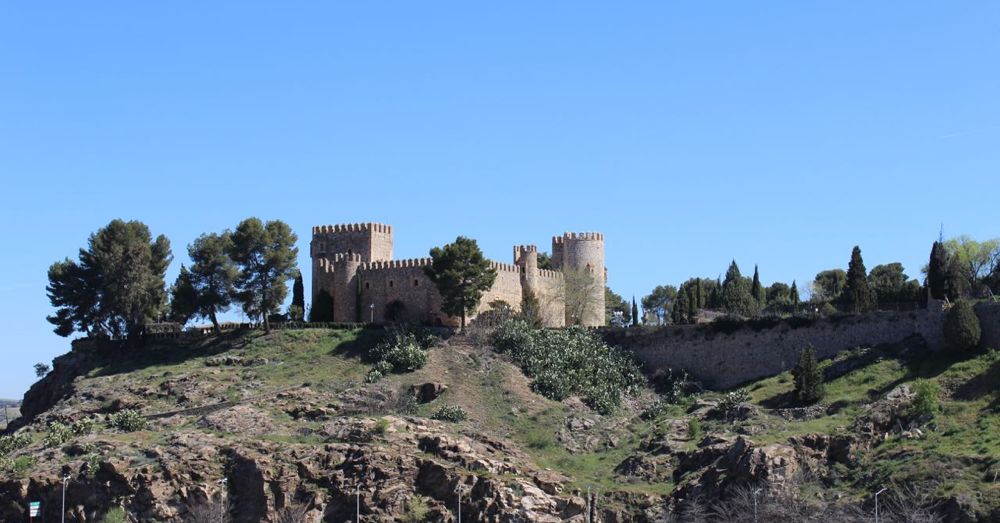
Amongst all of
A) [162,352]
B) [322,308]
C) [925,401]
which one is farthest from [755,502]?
[162,352]

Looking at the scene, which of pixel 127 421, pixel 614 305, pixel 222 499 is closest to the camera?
pixel 222 499

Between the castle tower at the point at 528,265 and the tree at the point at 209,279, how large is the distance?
16.4 m

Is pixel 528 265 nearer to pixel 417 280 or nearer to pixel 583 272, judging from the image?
pixel 583 272

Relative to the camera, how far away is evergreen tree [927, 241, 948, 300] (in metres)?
78.1

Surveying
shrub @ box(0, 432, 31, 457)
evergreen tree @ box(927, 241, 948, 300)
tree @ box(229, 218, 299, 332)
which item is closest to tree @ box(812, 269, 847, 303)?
evergreen tree @ box(927, 241, 948, 300)

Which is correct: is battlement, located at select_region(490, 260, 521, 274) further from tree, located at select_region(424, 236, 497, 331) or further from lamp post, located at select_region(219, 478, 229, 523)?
lamp post, located at select_region(219, 478, 229, 523)

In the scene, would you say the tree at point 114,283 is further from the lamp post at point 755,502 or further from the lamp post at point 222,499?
the lamp post at point 755,502

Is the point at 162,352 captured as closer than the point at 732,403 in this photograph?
No

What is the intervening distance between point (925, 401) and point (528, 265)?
1203 inches

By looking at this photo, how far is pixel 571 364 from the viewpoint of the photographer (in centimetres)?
8288

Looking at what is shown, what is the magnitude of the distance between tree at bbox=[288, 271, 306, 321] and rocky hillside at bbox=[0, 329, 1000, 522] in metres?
10.1

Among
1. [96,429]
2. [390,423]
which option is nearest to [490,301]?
[390,423]

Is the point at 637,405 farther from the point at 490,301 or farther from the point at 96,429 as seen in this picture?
the point at 96,429

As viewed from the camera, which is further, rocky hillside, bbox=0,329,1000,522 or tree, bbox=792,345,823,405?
tree, bbox=792,345,823,405
